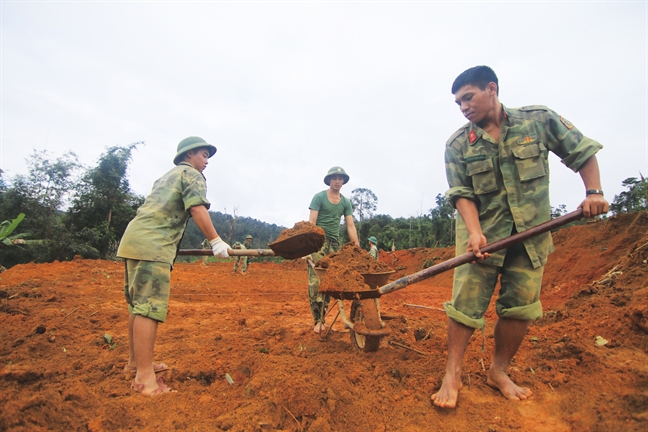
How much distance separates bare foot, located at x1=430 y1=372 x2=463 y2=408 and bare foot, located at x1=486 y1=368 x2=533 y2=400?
29 centimetres

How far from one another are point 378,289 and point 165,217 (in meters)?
1.77

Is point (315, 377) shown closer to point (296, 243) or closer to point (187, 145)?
point (296, 243)

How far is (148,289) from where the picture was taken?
9.09 ft

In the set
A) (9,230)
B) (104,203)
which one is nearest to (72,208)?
(104,203)

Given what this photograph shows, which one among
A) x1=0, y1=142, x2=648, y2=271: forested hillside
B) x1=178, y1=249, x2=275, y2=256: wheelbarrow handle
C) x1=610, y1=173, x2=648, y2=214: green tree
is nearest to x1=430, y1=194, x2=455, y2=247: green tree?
x1=0, y1=142, x2=648, y2=271: forested hillside

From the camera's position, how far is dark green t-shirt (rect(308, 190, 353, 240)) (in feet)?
16.5

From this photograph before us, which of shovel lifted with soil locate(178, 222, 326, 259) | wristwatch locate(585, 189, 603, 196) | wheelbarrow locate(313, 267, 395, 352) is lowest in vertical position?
wheelbarrow locate(313, 267, 395, 352)

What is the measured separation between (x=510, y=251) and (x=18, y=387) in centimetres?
341

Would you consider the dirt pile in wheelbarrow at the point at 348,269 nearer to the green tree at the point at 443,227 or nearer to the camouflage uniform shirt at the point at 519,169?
the camouflage uniform shirt at the point at 519,169

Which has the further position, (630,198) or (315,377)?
(630,198)

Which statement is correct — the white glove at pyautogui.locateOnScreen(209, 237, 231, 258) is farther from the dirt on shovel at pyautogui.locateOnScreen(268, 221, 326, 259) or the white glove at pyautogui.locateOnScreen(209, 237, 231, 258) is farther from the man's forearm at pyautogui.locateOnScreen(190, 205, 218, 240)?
the dirt on shovel at pyautogui.locateOnScreen(268, 221, 326, 259)

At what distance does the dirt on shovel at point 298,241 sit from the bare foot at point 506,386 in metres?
1.74

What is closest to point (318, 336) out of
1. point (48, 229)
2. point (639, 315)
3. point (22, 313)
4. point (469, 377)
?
point (469, 377)

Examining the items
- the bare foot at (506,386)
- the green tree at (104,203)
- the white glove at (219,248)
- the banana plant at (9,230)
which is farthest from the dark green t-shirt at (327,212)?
the green tree at (104,203)
